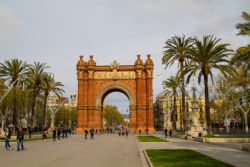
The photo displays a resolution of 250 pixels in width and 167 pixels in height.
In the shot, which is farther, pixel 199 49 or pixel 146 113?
pixel 146 113

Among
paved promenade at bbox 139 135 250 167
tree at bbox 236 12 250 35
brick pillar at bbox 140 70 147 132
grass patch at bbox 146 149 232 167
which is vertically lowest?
paved promenade at bbox 139 135 250 167

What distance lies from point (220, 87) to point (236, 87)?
10.4ft

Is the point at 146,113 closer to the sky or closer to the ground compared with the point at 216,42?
closer to the ground

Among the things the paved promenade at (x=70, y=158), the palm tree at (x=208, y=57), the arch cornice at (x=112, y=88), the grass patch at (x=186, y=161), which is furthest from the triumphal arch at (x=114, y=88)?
the grass patch at (x=186, y=161)

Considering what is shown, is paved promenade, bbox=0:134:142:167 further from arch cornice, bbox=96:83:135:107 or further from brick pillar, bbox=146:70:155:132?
arch cornice, bbox=96:83:135:107

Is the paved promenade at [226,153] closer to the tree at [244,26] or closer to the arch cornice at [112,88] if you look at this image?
the tree at [244,26]

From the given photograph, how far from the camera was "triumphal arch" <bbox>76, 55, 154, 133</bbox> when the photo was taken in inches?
2170

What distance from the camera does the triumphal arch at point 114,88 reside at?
55.1m

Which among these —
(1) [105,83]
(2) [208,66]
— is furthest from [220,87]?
(1) [105,83]

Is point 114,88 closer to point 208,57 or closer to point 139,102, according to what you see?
point 139,102

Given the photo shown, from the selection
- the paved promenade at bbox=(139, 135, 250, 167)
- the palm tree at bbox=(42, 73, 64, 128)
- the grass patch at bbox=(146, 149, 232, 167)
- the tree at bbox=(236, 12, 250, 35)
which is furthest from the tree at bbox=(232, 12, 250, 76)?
the palm tree at bbox=(42, 73, 64, 128)

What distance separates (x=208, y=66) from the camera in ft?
96.9

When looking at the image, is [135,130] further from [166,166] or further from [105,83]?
[166,166]

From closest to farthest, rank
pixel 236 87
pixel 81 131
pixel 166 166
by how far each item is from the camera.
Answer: pixel 166 166
pixel 236 87
pixel 81 131
